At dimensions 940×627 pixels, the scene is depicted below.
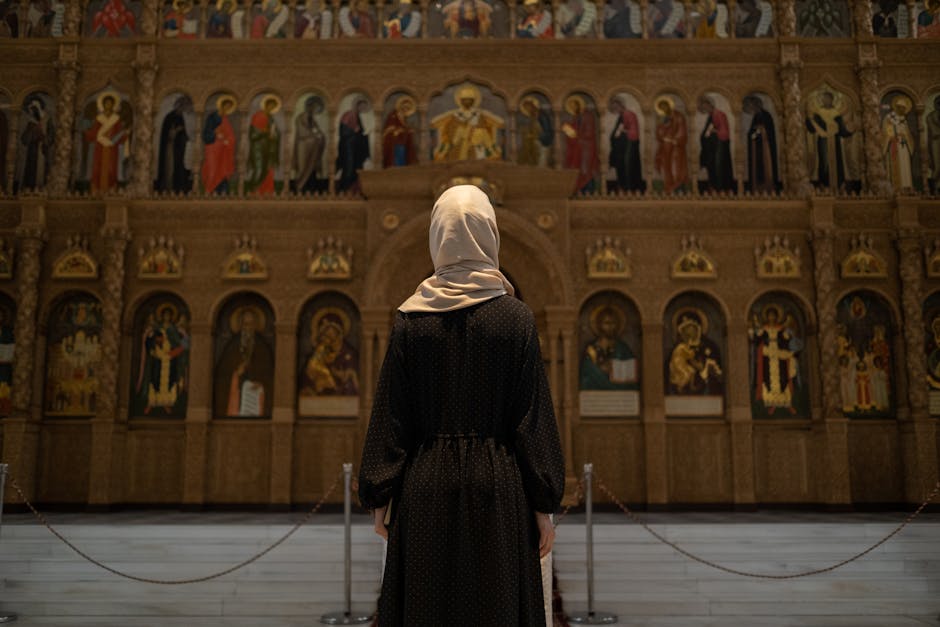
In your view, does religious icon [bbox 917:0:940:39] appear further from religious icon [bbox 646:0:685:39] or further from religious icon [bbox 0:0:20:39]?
religious icon [bbox 0:0:20:39]

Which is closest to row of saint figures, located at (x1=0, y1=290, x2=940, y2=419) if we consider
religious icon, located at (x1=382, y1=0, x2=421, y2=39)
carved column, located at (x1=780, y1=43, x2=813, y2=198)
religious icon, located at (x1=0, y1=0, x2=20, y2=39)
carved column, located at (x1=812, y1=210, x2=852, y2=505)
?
carved column, located at (x1=812, y1=210, x2=852, y2=505)

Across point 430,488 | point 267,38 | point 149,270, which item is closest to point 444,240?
point 430,488

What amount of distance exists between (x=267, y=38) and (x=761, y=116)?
33.5ft

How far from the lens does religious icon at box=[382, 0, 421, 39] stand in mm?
17406

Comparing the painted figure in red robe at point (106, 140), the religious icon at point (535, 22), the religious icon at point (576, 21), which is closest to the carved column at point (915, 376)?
the religious icon at point (576, 21)

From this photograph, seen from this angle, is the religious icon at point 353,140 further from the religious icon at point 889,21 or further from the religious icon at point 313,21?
the religious icon at point 889,21

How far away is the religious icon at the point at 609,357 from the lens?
15820 mm

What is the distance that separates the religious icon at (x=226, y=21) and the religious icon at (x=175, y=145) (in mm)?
1508

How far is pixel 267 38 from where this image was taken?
56.6 ft

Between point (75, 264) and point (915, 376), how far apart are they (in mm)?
16045

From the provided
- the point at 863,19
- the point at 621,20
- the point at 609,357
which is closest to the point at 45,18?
the point at 621,20

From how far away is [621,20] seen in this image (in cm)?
1752

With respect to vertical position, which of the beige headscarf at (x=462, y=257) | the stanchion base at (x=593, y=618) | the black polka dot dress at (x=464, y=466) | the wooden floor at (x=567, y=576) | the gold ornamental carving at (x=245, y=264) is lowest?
the stanchion base at (x=593, y=618)

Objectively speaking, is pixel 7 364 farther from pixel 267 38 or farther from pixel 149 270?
pixel 267 38
